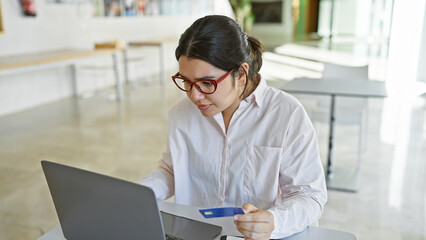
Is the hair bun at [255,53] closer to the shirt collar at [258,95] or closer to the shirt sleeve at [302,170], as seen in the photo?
the shirt collar at [258,95]

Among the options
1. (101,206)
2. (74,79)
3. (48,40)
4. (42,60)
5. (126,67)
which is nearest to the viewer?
(101,206)

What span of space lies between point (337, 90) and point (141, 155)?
192 cm

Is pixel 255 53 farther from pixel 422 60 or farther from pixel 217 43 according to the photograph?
pixel 422 60

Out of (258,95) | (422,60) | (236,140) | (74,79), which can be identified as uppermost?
(258,95)

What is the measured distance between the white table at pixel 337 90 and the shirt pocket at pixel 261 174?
5.58 feet

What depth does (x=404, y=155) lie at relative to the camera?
3.77m

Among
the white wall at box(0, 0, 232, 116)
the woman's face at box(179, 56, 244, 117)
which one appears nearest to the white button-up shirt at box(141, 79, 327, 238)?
the woman's face at box(179, 56, 244, 117)

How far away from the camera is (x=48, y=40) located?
5.93m

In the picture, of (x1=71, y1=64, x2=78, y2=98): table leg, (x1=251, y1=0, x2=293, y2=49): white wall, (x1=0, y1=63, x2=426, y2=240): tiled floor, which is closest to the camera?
(x1=0, y1=63, x2=426, y2=240): tiled floor

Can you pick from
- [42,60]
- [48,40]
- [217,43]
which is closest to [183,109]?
[217,43]

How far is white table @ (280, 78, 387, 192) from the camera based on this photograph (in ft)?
9.24

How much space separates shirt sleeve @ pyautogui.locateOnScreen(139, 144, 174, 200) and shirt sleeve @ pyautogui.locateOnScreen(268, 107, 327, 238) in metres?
0.38

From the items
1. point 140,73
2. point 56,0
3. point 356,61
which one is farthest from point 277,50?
point 56,0

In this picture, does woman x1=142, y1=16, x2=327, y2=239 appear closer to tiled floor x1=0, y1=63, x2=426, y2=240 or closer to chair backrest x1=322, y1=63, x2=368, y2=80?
tiled floor x1=0, y1=63, x2=426, y2=240
